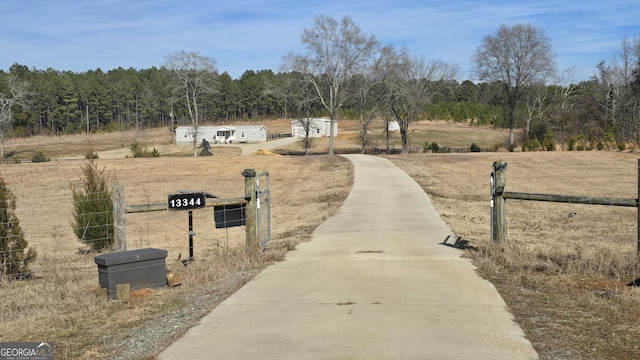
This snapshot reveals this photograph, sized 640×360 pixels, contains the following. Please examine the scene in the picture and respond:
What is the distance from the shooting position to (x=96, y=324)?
6.47m

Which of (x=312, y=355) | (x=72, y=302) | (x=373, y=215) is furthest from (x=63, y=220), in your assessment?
(x=312, y=355)

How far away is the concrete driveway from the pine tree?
5099mm

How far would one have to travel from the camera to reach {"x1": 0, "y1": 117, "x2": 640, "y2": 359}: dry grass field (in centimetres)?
611

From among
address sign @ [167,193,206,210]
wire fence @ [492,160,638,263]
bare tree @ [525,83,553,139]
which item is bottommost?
wire fence @ [492,160,638,263]

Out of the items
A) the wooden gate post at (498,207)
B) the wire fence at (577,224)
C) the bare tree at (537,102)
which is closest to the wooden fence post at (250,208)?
the wooden gate post at (498,207)

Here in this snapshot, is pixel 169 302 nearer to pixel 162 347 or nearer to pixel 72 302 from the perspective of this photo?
pixel 72 302

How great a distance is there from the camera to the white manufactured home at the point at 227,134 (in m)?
97.1

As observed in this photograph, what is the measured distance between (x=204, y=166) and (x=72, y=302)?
3850 cm

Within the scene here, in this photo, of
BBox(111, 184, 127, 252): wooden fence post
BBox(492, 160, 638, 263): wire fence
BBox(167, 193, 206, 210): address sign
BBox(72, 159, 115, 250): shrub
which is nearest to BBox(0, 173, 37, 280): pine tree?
BBox(111, 184, 127, 252): wooden fence post

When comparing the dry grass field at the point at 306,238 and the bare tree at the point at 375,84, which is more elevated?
the bare tree at the point at 375,84

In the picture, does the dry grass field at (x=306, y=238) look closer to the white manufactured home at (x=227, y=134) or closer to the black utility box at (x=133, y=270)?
the black utility box at (x=133, y=270)

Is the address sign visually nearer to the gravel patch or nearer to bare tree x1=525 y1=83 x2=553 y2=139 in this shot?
the gravel patch

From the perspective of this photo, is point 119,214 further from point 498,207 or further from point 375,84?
point 375,84

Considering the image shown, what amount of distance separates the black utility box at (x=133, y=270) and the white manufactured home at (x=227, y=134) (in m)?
90.7
